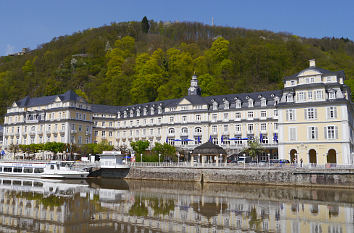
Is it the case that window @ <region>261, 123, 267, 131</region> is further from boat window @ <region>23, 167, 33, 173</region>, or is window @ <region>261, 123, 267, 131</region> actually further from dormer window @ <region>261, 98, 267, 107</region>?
boat window @ <region>23, 167, 33, 173</region>

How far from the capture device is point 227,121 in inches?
2429

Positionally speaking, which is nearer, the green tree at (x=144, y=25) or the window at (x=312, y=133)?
the window at (x=312, y=133)

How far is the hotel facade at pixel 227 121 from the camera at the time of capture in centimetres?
4672

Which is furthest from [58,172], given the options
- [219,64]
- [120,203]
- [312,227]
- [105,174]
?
[219,64]

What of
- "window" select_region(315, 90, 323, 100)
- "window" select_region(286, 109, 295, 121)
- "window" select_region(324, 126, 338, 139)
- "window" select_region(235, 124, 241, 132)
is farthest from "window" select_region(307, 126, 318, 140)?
"window" select_region(235, 124, 241, 132)

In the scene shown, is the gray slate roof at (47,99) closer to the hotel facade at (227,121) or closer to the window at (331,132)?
the hotel facade at (227,121)

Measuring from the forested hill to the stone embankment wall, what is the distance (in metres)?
34.6

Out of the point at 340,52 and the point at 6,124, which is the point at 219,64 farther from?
the point at 6,124

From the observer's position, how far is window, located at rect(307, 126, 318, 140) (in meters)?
46.8

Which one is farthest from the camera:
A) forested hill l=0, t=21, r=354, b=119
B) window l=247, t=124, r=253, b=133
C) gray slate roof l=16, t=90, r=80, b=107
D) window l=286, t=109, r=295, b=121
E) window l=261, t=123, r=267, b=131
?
forested hill l=0, t=21, r=354, b=119

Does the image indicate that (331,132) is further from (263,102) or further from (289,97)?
(263,102)

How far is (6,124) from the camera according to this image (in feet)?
258

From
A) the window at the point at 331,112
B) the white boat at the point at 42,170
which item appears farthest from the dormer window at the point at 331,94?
the white boat at the point at 42,170

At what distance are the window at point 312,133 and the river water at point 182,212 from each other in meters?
13.4
